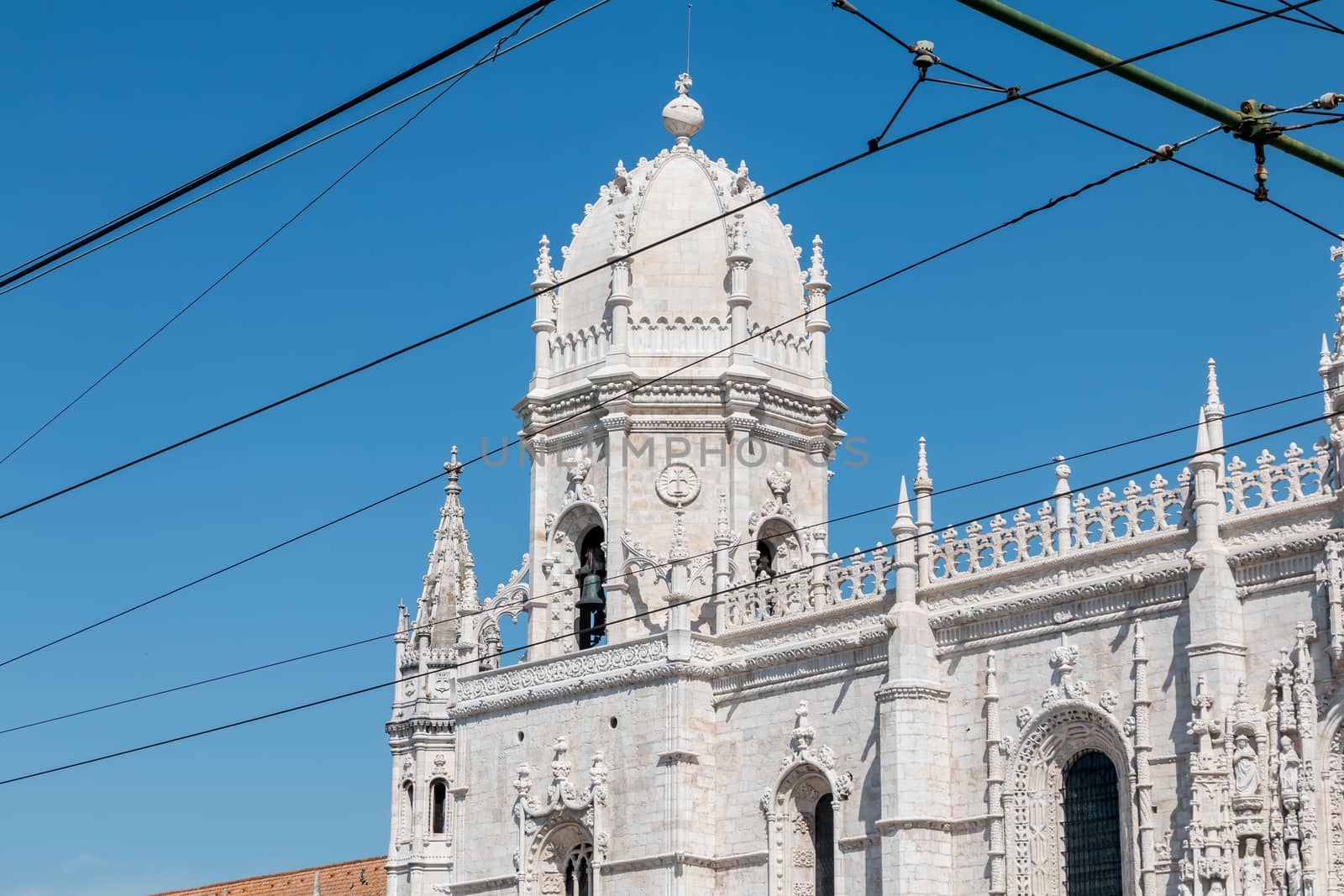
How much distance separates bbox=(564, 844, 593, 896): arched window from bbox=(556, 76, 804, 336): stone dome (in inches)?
396

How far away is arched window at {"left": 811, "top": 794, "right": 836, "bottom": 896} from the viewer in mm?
34969

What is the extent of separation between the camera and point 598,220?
1679 inches

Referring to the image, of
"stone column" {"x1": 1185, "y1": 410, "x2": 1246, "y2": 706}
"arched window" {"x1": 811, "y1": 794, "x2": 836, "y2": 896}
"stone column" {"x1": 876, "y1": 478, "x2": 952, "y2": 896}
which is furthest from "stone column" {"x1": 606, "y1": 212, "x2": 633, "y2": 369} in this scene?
"stone column" {"x1": 1185, "y1": 410, "x2": 1246, "y2": 706}

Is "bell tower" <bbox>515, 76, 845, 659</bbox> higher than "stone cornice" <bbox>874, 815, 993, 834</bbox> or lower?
higher

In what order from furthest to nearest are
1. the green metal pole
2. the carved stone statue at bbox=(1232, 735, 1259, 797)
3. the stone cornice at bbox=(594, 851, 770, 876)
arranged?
the stone cornice at bbox=(594, 851, 770, 876)
the carved stone statue at bbox=(1232, 735, 1259, 797)
the green metal pole

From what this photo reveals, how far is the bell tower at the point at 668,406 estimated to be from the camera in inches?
1564

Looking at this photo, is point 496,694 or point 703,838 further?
point 496,694

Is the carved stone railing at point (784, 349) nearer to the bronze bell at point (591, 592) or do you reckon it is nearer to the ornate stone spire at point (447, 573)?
the bronze bell at point (591, 592)

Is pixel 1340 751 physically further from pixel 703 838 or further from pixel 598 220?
pixel 598 220

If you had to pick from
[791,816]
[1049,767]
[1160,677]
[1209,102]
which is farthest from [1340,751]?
[1209,102]

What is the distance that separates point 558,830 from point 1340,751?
49.3 ft

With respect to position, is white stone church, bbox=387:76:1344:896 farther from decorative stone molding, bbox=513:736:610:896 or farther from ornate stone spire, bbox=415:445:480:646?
ornate stone spire, bbox=415:445:480:646

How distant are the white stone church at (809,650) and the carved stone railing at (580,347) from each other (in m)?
0.09

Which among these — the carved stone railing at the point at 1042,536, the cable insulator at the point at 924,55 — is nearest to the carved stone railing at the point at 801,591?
the carved stone railing at the point at 1042,536
